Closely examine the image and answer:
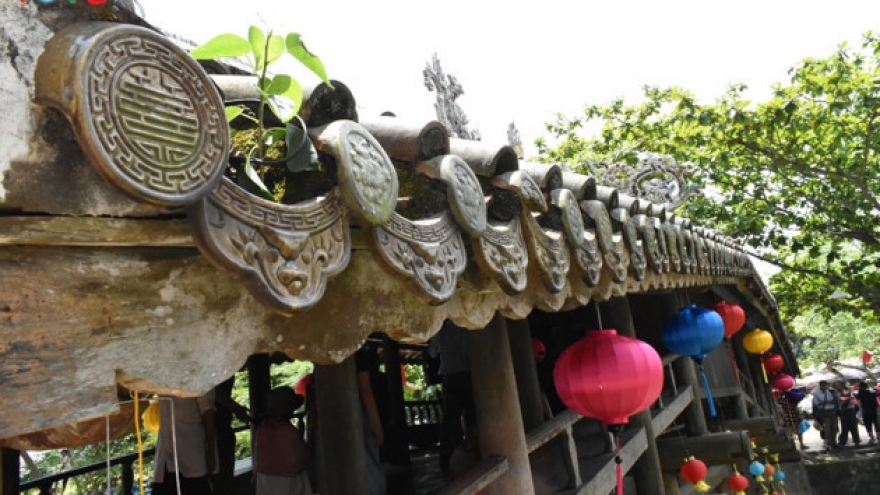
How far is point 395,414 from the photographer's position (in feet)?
22.3

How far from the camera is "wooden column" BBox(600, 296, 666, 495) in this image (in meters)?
A: 4.64

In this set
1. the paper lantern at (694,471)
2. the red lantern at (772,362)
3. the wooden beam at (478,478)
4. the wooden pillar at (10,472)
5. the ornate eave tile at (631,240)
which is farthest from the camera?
the red lantern at (772,362)

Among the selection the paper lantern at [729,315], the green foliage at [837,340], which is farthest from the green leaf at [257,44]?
the green foliage at [837,340]

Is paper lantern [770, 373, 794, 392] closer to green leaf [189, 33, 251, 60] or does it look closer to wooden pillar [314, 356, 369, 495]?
wooden pillar [314, 356, 369, 495]

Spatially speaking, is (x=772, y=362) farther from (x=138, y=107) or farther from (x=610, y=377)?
(x=138, y=107)

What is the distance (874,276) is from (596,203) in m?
11.0

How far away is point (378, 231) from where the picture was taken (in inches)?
50.0

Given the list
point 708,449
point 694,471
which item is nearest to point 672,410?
point 694,471

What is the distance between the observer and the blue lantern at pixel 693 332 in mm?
5273

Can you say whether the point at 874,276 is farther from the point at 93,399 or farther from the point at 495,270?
the point at 93,399

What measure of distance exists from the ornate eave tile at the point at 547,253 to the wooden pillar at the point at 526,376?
187 cm

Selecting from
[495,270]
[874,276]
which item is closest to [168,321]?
[495,270]

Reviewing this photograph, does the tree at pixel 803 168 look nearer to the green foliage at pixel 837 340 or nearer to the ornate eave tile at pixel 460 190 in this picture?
the ornate eave tile at pixel 460 190

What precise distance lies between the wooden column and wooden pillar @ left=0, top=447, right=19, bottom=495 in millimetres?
4095
